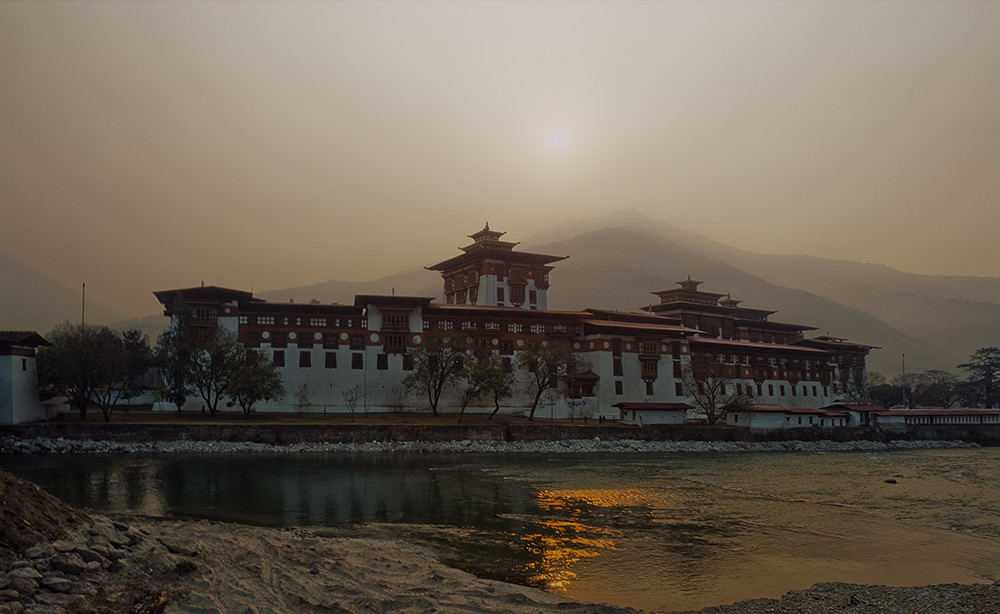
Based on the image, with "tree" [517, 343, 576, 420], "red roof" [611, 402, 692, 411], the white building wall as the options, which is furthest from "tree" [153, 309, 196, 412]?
"red roof" [611, 402, 692, 411]

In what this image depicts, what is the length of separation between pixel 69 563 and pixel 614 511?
18.8 metres

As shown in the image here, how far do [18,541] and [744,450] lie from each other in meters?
56.8

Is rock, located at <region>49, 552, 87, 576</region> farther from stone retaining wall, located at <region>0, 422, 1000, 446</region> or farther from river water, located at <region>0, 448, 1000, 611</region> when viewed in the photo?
stone retaining wall, located at <region>0, 422, 1000, 446</region>

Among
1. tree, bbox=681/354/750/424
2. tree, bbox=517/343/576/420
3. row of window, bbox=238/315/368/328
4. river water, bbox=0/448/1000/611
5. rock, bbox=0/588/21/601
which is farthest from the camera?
tree, bbox=681/354/750/424

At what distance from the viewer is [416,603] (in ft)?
43.8

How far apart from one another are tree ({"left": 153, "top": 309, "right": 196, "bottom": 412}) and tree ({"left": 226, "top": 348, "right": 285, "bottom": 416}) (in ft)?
12.7

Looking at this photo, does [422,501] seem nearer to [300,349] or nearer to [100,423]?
[100,423]

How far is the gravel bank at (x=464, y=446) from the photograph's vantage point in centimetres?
4434

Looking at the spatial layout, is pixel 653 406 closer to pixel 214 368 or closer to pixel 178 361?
pixel 214 368

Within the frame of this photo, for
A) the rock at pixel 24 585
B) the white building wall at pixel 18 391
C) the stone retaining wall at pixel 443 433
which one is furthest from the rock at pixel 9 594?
the white building wall at pixel 18 391

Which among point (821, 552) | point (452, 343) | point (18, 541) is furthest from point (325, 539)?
point (452, 343)

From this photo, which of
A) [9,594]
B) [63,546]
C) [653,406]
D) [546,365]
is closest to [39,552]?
[63,546]

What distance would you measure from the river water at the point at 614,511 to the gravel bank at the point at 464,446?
121 inches

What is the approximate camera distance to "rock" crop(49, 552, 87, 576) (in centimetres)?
1165
